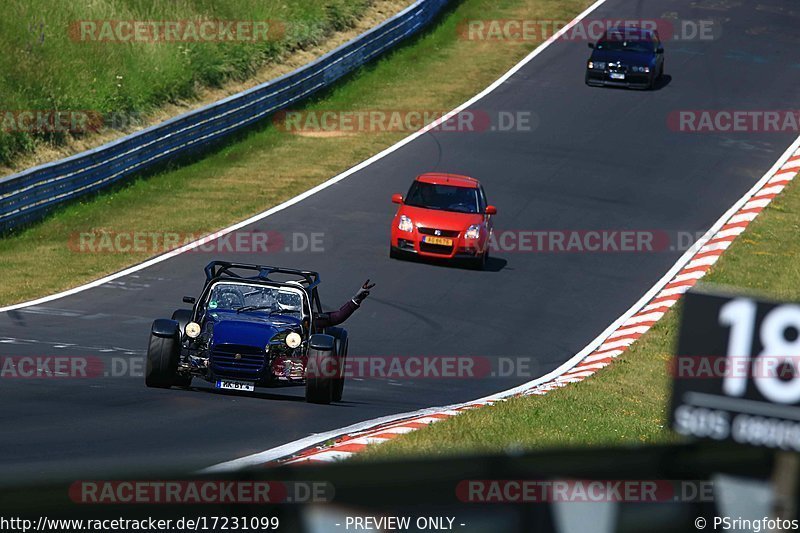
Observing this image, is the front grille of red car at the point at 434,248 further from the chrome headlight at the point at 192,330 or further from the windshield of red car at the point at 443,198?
the chrome headlight at the point at 192,330

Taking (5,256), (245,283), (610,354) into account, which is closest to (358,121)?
(5,256)

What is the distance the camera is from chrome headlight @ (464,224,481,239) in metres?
23.3

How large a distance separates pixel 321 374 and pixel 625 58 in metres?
25.2

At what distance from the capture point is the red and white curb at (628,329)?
427 inches

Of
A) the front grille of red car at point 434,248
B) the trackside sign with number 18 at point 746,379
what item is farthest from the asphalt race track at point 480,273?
the trackside sign with number 18 at point 746,379

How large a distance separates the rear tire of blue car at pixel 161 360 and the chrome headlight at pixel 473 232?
10058 millimetres

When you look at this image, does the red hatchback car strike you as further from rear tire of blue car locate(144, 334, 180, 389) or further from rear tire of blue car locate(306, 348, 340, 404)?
rear tire of blue car locate(144, 334, 180, 389)

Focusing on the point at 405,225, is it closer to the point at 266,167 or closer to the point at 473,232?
the point at 473,232

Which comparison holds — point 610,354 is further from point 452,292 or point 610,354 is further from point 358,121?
point 358,121

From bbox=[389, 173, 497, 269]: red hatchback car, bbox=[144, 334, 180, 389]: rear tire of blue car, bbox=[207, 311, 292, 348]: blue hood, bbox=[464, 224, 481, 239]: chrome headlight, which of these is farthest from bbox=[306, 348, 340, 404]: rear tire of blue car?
bbox=[464, 224, 481, 239]: chrome headlight

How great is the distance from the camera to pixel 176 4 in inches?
1419

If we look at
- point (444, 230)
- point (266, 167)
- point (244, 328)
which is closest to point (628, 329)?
point (444, 230)

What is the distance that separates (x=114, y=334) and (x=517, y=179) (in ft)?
46.3

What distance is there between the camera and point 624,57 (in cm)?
3697
